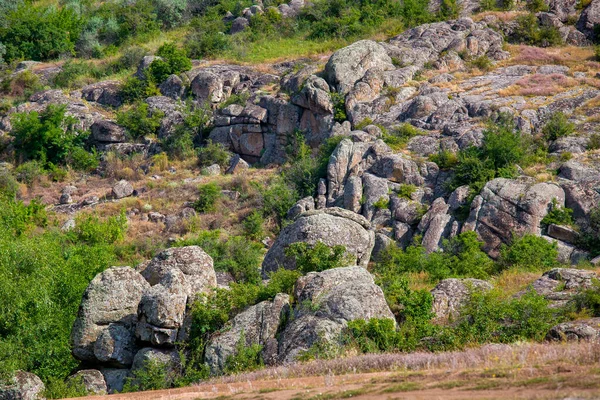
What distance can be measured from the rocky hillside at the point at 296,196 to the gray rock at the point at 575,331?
0.12 m

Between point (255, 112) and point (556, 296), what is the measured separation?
26.2 metres

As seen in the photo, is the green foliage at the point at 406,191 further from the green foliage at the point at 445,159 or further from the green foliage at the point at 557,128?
the green foliage at the point at 557,128

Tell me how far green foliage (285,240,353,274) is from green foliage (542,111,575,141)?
631 inches

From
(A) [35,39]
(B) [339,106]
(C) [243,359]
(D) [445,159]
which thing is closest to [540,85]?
(D) [445,159]

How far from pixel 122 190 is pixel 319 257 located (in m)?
19.7

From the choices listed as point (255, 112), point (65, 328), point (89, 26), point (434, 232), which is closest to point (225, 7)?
point (89, 26)

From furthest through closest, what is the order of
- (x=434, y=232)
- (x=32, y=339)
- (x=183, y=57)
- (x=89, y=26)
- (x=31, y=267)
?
(x=89, y=26)
(x=183, y=57)
(x=434, y=232)
(x=31, y=267)
(x=32, y=339)

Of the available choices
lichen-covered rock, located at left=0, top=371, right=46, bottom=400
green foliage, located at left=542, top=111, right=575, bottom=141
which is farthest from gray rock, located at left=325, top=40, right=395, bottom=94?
lichen-covered rock, located at left=0, top=371, right=46, bottom=400

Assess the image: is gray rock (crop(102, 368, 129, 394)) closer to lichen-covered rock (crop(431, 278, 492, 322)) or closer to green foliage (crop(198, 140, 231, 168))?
lichen-covered rock (crop(431, 278, 492, 322))

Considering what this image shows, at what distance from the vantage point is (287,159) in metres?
41.7

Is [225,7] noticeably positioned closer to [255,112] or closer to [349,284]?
[255,112]

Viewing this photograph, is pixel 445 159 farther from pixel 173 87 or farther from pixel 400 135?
pixel 173 87

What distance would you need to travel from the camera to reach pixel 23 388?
62.3ft

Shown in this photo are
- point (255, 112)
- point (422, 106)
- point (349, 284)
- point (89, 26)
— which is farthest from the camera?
point (89, 26)
